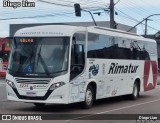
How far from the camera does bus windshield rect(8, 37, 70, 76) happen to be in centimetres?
1590

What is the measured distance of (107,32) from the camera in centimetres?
1934

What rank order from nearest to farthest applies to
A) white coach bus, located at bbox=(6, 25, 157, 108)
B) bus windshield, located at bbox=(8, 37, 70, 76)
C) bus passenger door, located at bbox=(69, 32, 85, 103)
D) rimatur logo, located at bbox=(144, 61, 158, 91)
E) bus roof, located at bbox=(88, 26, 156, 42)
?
white coach bus, located at bbox=(6, 25, 157, 108), bus windshield, located at bbox=(8, 37, 70, 76), bus passenger door, located at bbox=(69, 32, 85, 103), bus roof, located at bbox=(88, 26, 156, 42), rimatur logo, located at bbox=(144, 61, 158, 91)

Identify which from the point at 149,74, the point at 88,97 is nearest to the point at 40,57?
the point at 88,97

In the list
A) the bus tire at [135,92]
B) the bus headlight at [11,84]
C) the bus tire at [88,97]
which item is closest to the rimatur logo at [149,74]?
the bus tire at [135,92]

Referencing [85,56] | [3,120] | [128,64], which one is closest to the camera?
[3,120]

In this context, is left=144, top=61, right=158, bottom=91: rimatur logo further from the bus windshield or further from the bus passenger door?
the bus windshield

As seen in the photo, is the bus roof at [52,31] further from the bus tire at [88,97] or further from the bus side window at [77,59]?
the bus tire at [88,97]

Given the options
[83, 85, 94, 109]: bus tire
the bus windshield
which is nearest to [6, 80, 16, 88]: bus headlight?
the bus windshield

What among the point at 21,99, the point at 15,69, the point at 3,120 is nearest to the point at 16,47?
the point at 15,69

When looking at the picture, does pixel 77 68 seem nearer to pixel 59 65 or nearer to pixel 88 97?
pixel 59 65

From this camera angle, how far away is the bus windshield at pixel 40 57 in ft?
52.2

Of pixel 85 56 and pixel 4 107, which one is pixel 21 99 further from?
pixel 85 56

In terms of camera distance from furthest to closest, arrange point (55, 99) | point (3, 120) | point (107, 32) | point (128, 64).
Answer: point (128, 64)
point (107, 32)
point (55, 99)
point (3, 120)

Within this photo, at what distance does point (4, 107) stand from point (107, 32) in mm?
5275
